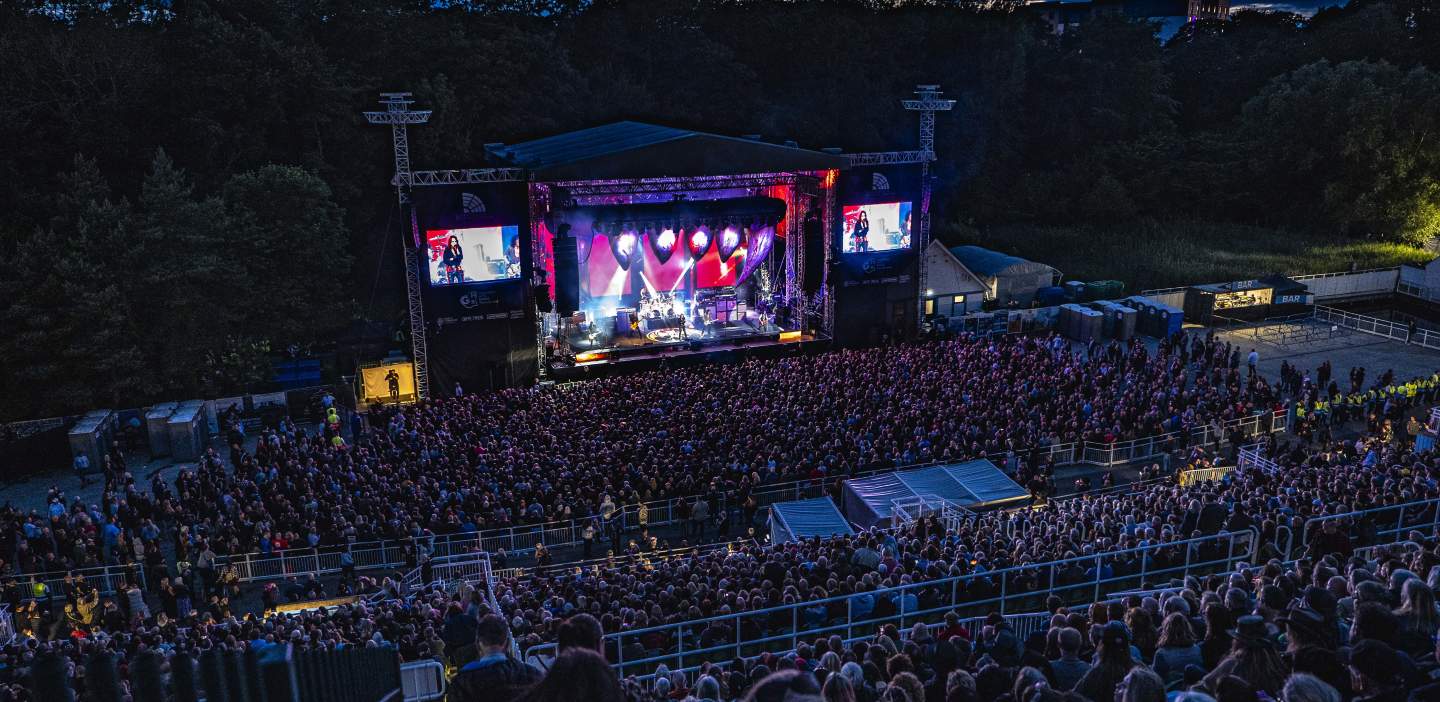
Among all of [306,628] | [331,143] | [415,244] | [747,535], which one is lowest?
[747,535]

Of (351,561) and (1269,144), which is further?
(1269,144)

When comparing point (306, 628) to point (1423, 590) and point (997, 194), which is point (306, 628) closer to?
point (1423, 590)

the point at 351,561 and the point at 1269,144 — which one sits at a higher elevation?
the point at 1269,144

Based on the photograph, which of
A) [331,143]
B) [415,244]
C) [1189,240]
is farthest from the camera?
[1189,240]

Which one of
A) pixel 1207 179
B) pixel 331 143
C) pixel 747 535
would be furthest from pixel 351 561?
pixel 1207 179

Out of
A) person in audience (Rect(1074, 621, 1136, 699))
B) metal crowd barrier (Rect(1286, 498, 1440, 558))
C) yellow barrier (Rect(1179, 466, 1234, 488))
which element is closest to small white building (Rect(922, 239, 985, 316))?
yellow barrier (Rect(1179, 466, 1234, 488))

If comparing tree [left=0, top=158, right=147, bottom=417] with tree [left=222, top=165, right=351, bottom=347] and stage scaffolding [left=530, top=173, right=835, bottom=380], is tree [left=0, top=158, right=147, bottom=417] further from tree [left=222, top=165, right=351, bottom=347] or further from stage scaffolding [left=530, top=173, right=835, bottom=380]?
stage scaffolding [left=530, top=173, right=835, bottom=380]

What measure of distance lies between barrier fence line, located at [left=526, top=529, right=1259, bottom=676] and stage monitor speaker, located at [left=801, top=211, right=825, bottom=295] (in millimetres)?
18932

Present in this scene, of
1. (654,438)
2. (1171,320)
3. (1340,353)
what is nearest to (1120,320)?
(1171,320)

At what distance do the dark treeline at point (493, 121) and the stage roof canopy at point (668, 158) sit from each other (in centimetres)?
745

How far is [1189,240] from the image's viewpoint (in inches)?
1859

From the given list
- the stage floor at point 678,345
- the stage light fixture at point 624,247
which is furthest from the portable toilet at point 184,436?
the stage light fixture at point 624,247

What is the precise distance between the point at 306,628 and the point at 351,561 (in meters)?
4.71

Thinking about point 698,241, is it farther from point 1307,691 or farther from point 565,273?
point 1307,691
